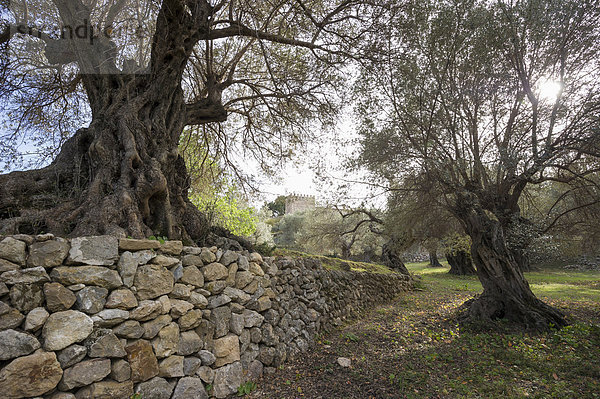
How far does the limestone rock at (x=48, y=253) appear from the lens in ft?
8.09

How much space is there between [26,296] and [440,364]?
504 centimetres

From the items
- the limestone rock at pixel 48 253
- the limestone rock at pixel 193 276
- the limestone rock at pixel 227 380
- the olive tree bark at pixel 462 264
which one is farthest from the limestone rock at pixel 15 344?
the olive tree bark at pixel 462 264

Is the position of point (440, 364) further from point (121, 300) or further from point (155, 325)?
point (121, 300)

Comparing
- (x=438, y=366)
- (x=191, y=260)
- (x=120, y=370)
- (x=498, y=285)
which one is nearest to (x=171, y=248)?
(x=191, y=260)

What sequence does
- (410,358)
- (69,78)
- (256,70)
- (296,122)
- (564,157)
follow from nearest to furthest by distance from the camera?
(410,358)
(69,78)
(564,157)
(296,122)
(256,70)

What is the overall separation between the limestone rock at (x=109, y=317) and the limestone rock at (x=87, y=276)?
216mm

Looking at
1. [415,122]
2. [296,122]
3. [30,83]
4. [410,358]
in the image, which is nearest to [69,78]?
[30,83]

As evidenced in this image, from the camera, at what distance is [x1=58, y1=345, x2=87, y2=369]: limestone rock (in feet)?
8.04

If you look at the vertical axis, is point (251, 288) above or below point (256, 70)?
below

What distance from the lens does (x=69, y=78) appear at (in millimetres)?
6004

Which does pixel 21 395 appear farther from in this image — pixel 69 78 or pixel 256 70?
pixel 256 70

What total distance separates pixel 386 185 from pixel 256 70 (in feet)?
15.3

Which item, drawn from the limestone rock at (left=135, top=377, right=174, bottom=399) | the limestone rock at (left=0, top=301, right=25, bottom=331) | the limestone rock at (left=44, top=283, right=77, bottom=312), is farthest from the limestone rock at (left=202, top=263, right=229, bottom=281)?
the limestone rock at (left=0, top=301, right=25, bottom=331)

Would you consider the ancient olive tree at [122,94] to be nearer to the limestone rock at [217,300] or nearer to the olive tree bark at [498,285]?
the limestone rock at [217,300]
